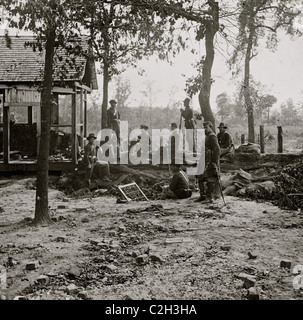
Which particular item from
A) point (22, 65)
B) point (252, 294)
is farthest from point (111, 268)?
point (22, 65)

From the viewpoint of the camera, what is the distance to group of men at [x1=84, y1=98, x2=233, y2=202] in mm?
10869

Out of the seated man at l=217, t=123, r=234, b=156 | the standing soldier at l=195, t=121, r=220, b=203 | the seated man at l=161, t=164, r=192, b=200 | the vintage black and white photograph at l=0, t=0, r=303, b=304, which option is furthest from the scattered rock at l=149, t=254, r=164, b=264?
the seated man at l=217, t=123, r=234, b=156

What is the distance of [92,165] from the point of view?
1330 cm

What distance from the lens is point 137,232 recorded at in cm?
796

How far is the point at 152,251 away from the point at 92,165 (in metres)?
7.08

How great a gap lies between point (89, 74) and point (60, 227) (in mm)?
11107

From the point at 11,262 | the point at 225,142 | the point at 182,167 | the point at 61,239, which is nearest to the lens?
the point at 11,262

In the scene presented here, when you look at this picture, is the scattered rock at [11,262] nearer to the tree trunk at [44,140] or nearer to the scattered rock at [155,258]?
the scattered rock at [155,258]

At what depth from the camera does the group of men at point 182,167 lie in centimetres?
1087

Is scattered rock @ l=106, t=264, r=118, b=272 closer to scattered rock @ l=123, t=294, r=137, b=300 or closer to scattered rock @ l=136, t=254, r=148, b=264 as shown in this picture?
scattered rock @ l=136, t=254, r=148, b=264

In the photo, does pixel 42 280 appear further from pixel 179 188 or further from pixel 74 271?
pixel 179 188

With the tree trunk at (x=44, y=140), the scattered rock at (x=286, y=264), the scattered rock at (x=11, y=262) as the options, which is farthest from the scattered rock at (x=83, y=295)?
the tree trunk at (x=44, y=140)
